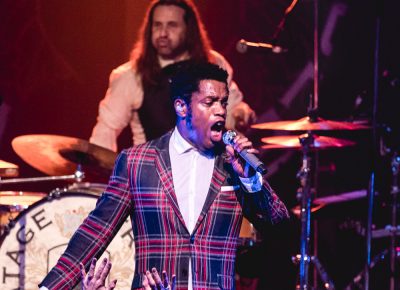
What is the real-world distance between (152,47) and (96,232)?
281 centimetres

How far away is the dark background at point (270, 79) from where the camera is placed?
6805mm

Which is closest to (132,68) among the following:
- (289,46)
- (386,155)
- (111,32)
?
(111,32)

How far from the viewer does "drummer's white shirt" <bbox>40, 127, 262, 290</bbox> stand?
409 cm

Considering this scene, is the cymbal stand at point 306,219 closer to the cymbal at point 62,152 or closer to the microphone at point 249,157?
the cymbal at point 62,152

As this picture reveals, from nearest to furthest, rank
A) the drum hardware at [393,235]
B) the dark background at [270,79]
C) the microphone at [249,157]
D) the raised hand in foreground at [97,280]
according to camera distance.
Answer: the raised hand in foreground at [97,280] → the microphone at [249,157] → the drum hardware at [393,235] → the dark background at [270,79]

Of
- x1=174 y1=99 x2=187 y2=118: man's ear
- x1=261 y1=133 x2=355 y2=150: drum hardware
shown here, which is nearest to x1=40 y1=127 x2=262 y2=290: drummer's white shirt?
x1=174 y1=99 x2=187 y2=118: man's ear

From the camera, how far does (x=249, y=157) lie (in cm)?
371

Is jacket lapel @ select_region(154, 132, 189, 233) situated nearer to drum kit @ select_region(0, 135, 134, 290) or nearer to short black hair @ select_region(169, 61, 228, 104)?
short black hair @ select_region(169, 61, 228, 104)

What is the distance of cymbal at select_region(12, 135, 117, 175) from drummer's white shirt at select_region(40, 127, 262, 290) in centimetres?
144

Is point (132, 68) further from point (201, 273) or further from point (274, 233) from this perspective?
point (201, 273)

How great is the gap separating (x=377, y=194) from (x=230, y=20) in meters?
1.92

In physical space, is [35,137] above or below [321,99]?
below

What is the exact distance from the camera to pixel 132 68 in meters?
6.56

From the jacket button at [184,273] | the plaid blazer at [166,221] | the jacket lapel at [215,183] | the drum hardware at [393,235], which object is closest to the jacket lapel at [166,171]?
the plaid blazer at [166,221]
